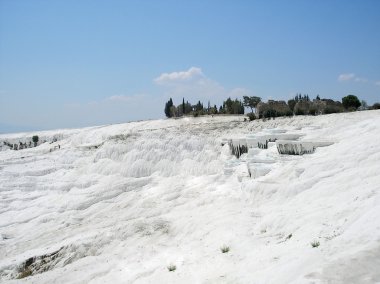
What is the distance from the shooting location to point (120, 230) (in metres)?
15.5

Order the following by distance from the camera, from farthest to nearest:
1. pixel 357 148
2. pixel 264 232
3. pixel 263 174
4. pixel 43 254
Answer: pixel 263 174 → pixel 357 148 → pixel 43 254 → pixel 264 232

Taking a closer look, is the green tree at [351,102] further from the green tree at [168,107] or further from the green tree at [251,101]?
the green tree at [168,107]

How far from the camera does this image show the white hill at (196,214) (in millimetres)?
8273

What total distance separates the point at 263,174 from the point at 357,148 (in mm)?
4454

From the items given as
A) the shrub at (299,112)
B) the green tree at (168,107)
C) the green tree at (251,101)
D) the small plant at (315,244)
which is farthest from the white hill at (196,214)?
the green tree at (168,107)

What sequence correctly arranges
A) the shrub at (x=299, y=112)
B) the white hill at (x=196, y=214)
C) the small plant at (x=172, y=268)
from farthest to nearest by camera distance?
1. the shrub at (x=299, y=112)
2. the small plant at (x=172, y=268)
3. the white hill at (x=196, y=214)

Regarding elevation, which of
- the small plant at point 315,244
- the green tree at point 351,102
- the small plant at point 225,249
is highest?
→ the green tree at point 351,102

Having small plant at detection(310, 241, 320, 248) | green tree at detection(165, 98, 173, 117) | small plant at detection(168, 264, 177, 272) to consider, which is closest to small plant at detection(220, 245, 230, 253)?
small plant at detection(168, 264, 177, 272)

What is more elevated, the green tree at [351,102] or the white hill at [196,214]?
the green tree at [351,102]

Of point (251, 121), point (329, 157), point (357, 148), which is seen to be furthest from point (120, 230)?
point (251, 121)

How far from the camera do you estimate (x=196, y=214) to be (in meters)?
15.8

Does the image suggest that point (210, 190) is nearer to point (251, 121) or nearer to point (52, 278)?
point (52, 278)

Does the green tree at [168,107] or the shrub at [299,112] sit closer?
the shrub at [299,112]

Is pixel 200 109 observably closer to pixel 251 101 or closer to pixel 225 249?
pixel 251 101
